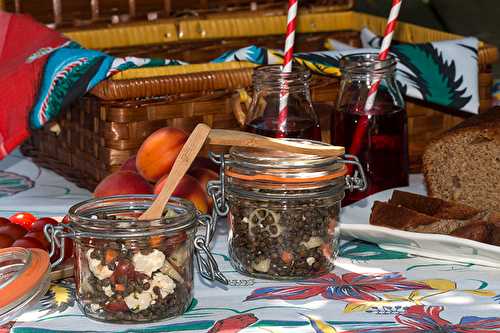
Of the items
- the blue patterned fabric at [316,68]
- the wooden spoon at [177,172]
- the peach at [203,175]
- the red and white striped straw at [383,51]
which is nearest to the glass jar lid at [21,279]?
the wooden spoon at [177,172]

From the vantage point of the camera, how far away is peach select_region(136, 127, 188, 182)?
→ 49.9 inches

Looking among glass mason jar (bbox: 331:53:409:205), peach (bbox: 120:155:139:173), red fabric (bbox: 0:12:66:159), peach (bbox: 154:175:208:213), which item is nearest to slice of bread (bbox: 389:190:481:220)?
glass mason jar (bbox: 331:53:409:205)

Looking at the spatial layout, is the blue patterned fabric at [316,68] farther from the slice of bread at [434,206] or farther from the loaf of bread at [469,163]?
the slice of bread at [434,206]

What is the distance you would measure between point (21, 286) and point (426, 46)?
35.5 inches

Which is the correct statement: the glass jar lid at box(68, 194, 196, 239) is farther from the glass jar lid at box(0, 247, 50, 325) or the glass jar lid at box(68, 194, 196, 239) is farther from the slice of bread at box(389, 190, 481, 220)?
the slice of bread at box(389, 190, 481, 220)

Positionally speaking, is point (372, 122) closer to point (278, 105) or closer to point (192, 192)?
point (278, 105)

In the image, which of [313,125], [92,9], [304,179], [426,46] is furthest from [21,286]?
[92,9]

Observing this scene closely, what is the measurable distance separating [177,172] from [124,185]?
10.9 inches

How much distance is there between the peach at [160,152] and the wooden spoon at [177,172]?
0.25 metres

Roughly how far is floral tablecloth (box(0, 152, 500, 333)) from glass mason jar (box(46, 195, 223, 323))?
19 millimetres

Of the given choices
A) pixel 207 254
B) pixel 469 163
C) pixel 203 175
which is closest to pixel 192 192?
pixel 203 175

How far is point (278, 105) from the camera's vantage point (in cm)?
129

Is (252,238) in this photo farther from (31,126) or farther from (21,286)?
(31,126)

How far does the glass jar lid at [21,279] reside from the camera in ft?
3.10
